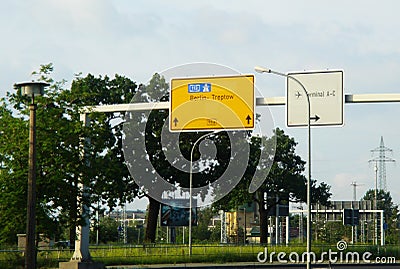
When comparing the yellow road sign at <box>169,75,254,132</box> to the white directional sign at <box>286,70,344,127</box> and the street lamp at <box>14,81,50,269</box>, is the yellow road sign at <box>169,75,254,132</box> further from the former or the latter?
the street lamp at <box>14,81,50,269</box>

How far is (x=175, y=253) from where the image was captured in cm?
5081

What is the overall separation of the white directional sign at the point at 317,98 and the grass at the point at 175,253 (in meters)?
15.3

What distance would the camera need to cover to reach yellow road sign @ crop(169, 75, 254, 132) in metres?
27.3

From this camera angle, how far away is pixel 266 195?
76938 mm

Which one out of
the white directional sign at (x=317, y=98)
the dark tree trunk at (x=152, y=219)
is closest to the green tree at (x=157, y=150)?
the dark tree trunk at (x=152, y=219)

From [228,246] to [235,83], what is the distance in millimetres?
29872

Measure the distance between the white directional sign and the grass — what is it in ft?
50.2

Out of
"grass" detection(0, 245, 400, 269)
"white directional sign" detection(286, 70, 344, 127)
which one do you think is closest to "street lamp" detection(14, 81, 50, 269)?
"white directional sign" detection(286, 70, 344, 127)

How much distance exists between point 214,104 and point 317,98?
3733 millimetres

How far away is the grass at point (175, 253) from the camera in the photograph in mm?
39562

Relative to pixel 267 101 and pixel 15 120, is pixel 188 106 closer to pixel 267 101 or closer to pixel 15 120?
pixel 267 101

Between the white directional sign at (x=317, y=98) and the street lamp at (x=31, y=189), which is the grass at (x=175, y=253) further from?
the street lamp at (x=31, y=189)

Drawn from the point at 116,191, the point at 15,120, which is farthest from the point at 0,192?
the point at 116,191

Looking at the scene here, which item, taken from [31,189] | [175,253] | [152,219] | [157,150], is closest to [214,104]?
[31,189]
